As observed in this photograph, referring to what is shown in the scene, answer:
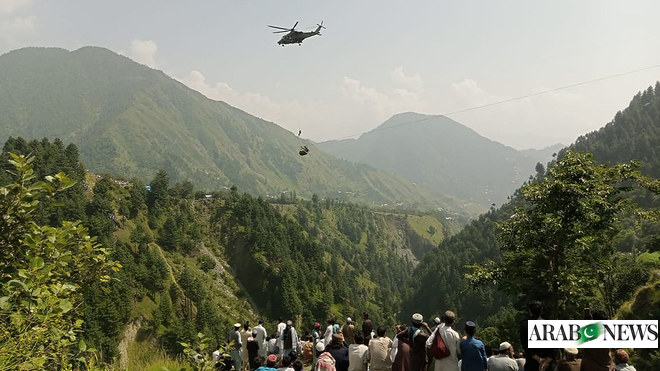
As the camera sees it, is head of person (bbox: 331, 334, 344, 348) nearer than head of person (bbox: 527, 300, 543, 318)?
No

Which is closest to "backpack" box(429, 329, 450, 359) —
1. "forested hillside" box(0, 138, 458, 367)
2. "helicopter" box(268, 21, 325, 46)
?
"helicopter" box(268, 21, 325, 46)

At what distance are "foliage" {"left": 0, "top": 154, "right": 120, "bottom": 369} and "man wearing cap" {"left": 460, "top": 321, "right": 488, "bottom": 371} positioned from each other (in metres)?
7.57

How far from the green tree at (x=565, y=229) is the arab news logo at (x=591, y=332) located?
5.84 meters

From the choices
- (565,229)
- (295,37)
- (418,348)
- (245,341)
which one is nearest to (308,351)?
(245,341)

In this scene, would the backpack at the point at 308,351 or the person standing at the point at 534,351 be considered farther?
the backpack at the point at 308,351

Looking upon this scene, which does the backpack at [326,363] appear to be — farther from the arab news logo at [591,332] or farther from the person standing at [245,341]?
the person standing at [245,341]

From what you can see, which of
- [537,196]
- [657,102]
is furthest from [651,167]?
[537,196]

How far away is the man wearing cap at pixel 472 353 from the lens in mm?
8477

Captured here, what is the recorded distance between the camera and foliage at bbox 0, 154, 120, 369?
14.2 feet

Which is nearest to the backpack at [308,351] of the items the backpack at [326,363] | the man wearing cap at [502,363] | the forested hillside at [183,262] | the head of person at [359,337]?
the head of person at [359,337]

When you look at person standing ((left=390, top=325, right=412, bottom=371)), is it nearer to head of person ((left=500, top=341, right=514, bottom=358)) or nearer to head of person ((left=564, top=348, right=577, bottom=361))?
head of person ((left=500, top=341, right=514, bottom=358))

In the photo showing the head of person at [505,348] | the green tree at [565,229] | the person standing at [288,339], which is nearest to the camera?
the head of person at [505,348]

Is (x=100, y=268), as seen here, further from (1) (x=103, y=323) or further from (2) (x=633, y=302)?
(1) (x=103, y=323)

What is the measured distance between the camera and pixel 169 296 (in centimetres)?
8669
